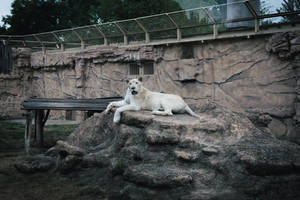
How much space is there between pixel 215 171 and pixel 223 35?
6474 millimetres

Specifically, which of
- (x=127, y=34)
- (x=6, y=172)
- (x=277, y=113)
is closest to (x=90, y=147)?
(x=6, y=172)

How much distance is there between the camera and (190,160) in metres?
4.99

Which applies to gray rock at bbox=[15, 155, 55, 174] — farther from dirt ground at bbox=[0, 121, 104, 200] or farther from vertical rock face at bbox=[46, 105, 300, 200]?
vertical rock face at bbox=[46, 105, 300, 200]

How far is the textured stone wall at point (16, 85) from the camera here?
16997 mm

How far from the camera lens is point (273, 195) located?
4.34 metres

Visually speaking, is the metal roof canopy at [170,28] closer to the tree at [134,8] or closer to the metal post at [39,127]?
the metal post at [39,127]

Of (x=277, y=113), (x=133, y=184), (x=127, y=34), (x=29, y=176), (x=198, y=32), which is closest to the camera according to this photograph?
(x=133, y=184)

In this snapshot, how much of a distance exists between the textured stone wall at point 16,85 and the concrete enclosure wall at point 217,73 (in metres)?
2.30

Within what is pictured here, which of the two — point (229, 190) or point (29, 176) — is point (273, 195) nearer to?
point (229, 190)

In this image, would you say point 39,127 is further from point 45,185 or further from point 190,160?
point 190,160

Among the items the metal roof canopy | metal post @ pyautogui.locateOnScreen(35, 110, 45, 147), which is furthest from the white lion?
the metal roof canopy

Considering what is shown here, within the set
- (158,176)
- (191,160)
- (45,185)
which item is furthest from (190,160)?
(45,185)

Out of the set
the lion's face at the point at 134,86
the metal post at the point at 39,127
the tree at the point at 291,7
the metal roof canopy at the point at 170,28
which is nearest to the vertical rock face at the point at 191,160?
the lion's face at the point at 134,86

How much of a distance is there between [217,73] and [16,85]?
458 inches
